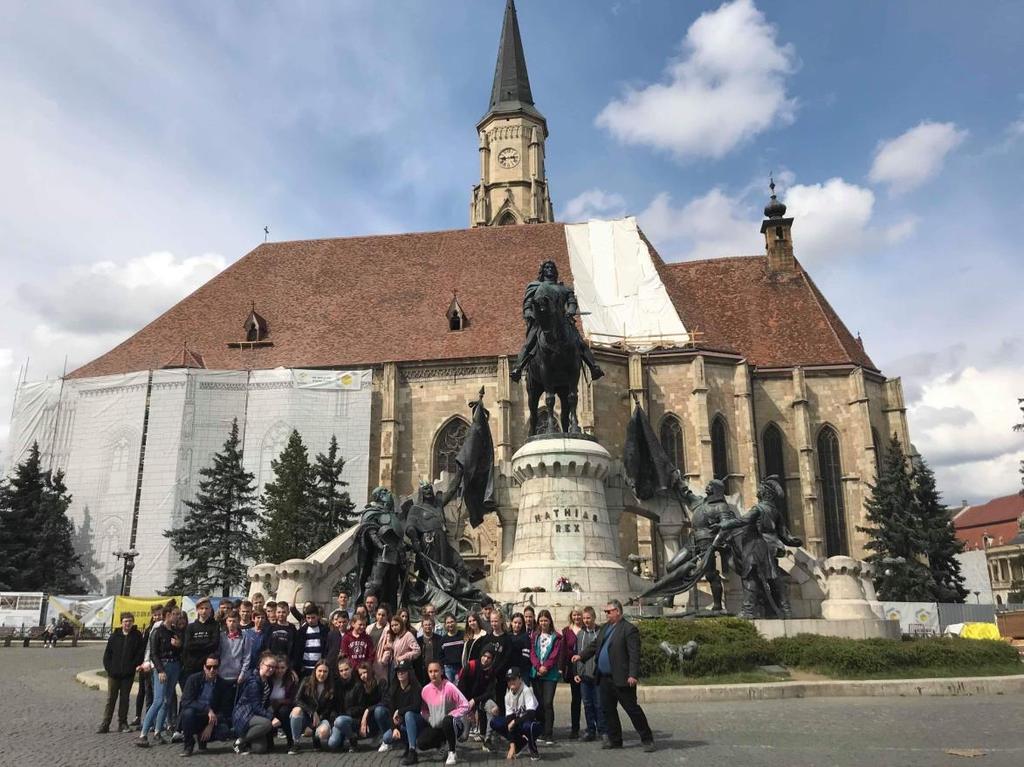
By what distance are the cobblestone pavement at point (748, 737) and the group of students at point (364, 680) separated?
0.65 feet

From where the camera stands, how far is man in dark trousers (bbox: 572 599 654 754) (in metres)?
6.00

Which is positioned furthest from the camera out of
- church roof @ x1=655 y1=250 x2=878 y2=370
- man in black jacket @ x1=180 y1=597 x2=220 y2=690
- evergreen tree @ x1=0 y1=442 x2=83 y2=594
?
church roof @ x1=655 y1=250 x2=878 y2=370

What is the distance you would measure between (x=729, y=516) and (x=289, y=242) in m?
30.6

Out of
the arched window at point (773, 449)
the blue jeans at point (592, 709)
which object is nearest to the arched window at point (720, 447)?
the arched window at point (773, 449)

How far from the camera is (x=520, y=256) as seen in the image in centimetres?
3466

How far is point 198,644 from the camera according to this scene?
255 inches

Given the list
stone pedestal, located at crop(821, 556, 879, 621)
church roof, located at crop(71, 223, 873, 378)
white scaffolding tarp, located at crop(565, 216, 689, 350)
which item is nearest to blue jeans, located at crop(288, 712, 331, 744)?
stone pedestal, located at crop(821, 556, 879, 621)

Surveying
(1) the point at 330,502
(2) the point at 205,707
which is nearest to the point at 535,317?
(2) the point at 205,707

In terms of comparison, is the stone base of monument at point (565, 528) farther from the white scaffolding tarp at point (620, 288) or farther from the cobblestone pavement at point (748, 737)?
the white scaffolding tarp at point (620, 288)

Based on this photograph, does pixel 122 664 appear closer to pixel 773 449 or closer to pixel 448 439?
pixel 448 439

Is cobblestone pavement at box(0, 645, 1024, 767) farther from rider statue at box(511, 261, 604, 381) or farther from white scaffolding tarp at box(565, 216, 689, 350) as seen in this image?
white scaffolding tarp at box(565, 216, 689, 350)

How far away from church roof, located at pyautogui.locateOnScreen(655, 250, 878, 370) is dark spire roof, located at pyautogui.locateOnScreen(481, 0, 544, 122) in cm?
1762

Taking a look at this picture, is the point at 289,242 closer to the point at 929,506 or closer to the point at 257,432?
the point at 257,432

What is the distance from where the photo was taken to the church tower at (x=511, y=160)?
46250 millimetres
